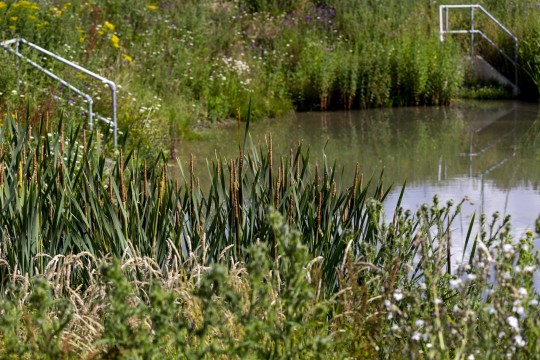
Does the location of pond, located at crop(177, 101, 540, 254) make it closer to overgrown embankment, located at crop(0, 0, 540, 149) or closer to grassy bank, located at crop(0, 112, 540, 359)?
overgrown embankment, located at crop(0, 0, 540, 149)

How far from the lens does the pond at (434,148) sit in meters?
9.90

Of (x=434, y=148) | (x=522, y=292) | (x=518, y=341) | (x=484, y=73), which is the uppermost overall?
(x=484, y=73)

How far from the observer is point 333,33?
19.0 meters

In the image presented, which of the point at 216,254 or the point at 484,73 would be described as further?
the point at 484,73

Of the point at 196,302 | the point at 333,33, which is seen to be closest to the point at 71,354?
the point at 196,302

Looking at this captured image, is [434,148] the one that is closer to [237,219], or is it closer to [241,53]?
[241,53]

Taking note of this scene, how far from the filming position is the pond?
9.90m

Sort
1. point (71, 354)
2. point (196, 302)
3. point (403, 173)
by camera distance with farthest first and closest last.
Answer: point (403, 173) → point (196, 302) → point (71, 354)

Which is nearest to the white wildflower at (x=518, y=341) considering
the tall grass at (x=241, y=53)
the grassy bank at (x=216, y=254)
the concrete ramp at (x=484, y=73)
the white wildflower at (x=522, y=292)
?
the white wildflower at (x=522, y=292)

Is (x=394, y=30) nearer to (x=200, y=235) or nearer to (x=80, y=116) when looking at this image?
(x=80, y=116)

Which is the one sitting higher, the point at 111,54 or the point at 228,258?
the point at 111,54

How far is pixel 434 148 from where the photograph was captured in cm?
1293

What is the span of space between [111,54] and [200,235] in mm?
10237

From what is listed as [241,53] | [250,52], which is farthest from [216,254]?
[250,52]
